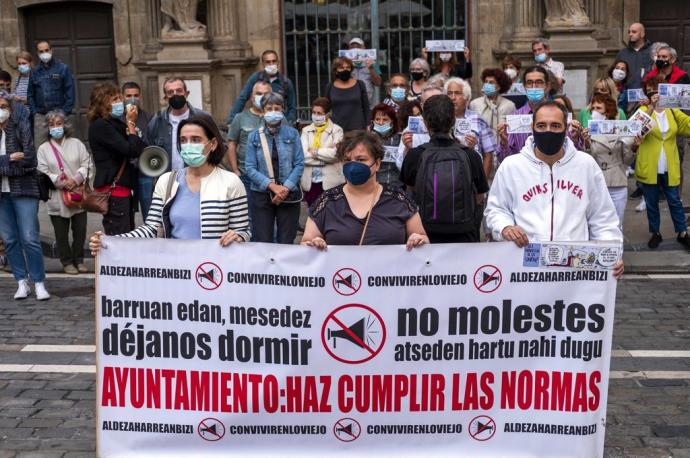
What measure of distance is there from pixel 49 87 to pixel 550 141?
10463mm

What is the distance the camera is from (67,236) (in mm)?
10609

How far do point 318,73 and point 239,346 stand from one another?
11860 mm

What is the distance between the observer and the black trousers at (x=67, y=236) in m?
10.5

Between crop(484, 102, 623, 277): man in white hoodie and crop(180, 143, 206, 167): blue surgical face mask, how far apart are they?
65.0 inches

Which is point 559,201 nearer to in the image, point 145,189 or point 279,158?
point 279,158

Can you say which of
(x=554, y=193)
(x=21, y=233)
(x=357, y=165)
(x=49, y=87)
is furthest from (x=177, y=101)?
(x=49, y=87)

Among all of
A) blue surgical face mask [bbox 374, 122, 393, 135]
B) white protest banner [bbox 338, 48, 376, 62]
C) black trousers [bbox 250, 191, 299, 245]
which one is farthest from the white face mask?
black trousers [bbox 250, 191, 299, 245]

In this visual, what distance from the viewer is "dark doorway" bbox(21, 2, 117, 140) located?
17406 mm

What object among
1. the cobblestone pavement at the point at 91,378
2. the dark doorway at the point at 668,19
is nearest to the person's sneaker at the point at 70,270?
the cobblestone pavement at the point at 91,378

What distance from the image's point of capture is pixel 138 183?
10.4m

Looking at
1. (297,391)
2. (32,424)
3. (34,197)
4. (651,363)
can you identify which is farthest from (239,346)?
(34,197)

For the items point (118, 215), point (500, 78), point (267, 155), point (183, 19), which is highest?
point (183, 19)

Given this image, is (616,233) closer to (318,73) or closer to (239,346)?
(239,346)

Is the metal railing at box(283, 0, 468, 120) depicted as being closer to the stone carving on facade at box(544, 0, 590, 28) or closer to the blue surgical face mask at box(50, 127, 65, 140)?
the stone carving on facade at box(544, 0, 590, 28)
